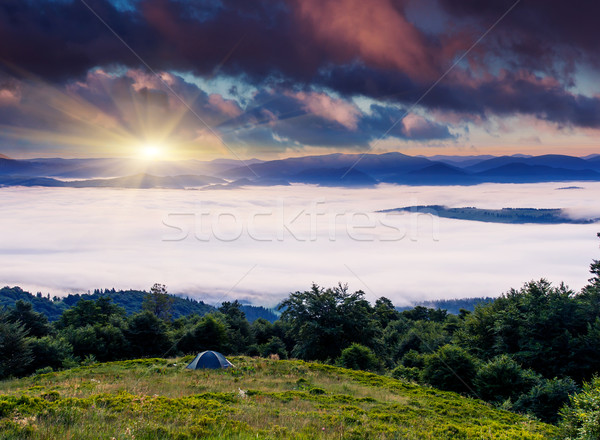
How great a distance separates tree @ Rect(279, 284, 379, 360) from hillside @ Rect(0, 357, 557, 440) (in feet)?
68.6

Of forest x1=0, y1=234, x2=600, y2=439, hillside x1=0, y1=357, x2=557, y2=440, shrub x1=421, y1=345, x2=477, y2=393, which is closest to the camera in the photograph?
hillside x1=0, y1=357, x2=557, y2=440

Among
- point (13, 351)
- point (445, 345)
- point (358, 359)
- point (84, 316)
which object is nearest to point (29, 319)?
point (84, 316)

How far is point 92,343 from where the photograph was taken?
46531 millimetres

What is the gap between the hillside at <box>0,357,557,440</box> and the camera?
8.97m

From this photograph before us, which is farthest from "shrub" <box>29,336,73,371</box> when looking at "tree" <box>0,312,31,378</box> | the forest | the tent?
the tent

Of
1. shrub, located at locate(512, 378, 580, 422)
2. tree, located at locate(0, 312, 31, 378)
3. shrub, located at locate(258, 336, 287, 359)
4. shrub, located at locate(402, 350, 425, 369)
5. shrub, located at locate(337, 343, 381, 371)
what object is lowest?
shrub, located at locate(258, 336, 287, 359)

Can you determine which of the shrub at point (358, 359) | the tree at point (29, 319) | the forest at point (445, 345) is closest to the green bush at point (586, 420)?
the forest at point (445, 345)

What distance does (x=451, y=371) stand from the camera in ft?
88.2

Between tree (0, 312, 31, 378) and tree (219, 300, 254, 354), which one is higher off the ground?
tree (0, 312, 31, 378)

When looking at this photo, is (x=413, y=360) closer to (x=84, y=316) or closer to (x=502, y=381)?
(x=502, y=381)

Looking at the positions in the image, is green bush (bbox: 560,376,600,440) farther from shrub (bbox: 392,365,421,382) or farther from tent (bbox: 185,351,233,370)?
tent (bbox: 185,351,233,370)

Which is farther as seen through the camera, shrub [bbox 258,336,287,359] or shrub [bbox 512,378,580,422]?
shrub [bbox 258,336,287,359]

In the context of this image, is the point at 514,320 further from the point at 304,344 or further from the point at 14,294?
the point at 14,294

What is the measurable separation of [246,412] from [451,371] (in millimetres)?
20530
